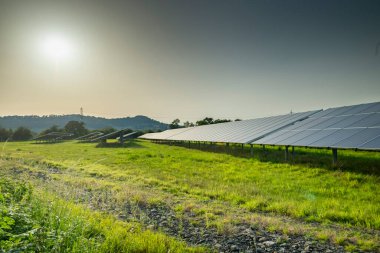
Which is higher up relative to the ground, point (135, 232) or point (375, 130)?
point (375, 130)

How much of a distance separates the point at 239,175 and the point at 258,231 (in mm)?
7905

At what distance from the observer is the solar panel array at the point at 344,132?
1368cm

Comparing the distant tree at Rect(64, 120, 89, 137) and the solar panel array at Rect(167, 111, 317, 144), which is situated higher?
the distant tree at Rect(64, 120, 89, 137)

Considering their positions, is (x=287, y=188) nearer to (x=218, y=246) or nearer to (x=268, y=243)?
(x=268, y=243)

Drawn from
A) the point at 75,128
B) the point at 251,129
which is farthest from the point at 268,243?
the point at 75,128

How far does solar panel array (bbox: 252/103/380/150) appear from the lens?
1368 centimetres

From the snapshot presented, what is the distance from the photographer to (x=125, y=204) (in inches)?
371

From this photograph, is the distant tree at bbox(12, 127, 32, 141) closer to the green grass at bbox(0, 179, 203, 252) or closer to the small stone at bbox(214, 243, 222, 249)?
the green grass at bbox(0, 179, 203, 252)

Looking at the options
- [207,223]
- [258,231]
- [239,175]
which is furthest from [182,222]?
[239,175]

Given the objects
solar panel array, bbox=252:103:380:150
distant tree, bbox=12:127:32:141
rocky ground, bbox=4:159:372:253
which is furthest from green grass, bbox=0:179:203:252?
distant tree, bbox=12:127:32:141

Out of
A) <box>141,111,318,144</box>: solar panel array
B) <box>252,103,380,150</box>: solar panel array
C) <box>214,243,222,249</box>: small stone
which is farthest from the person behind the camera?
<box>141,111,318,144</box>: solar panel array

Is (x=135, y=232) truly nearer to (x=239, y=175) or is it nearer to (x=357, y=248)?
(x=357, y=248)

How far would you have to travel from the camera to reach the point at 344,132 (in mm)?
15891

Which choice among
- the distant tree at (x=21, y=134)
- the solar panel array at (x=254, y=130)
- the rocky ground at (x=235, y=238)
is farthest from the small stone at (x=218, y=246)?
the distant tree at (x=21, y=134)
